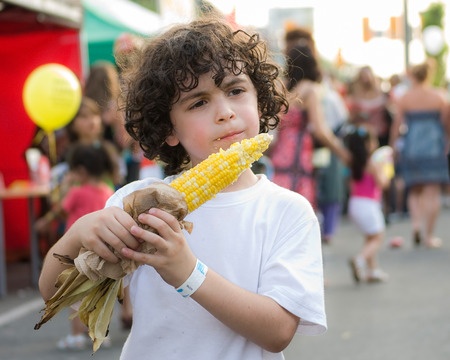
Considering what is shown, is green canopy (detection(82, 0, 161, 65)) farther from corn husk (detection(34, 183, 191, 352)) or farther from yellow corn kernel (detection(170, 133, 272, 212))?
corn husk (detection(34, 183, 191, 352))

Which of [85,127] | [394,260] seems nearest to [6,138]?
[85,127]

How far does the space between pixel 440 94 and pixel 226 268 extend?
7734 mm

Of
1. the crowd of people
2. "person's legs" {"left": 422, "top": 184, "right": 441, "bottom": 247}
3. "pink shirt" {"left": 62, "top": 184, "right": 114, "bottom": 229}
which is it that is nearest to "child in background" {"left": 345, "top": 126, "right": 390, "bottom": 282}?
"person's legs" {"left": 422, "top": 184, "right": 441, "bottom": 247}

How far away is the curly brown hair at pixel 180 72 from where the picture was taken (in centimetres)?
205

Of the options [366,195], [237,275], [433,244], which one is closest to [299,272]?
[237,275]

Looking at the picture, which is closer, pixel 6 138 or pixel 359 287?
pixel 359 287

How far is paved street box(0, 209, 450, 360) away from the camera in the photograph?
5051 millimetres

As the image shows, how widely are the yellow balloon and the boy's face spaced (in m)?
5.28

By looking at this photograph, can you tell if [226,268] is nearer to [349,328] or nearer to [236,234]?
[236,234]

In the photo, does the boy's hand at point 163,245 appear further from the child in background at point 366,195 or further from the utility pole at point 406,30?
the utility pole at point 406,30

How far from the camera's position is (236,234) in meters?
2.03

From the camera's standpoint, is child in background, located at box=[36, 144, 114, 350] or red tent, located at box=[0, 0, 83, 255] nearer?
child in background, located at box=[36, 144, 114, 350]

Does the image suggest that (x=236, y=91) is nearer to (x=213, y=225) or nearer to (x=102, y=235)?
(x=213, y=225)

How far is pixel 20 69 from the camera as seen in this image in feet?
30.7
